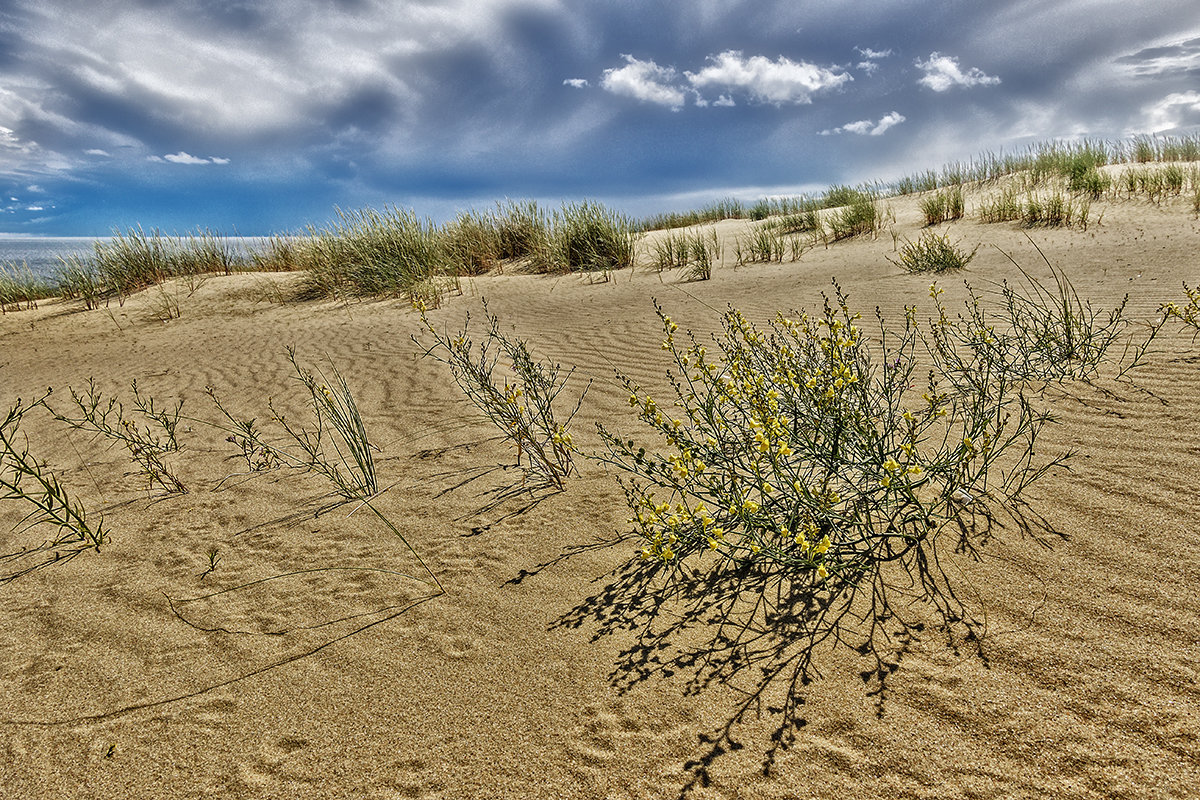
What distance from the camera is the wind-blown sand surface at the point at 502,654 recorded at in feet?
5.35

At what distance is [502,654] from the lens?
215 centimetres

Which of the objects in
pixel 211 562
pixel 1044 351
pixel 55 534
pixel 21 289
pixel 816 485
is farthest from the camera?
pixel 21 289

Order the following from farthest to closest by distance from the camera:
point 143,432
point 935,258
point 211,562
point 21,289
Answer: point 21,289 < point 935,258 < point 143,432 < point 211,562

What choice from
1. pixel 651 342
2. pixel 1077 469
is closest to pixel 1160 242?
pixel 651 342

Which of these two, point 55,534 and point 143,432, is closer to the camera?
point 55,534

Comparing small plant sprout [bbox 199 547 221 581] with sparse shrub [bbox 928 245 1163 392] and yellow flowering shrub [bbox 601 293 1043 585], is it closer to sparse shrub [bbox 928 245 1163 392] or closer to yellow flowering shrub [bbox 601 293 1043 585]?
yellow flowering shrub [bbox 601 293 1043 585]

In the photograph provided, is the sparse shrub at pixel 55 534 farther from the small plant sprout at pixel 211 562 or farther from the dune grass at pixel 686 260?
the dune grass at pixel 686 260

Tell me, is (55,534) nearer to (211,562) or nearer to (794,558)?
(211,562)

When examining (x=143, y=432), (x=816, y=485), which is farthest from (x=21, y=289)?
(x=816, y=485)

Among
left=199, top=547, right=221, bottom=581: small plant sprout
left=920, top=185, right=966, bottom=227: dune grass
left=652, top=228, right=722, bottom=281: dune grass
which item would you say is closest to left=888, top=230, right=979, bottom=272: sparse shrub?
left=652, top=228, right=722, bottom=281: dune grass

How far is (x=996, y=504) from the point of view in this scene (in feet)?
8.45

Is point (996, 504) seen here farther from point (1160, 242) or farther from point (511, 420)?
point (1160, 242)

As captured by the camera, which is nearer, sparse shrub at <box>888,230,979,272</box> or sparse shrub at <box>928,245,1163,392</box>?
sparse shrub at <box>928,245,1163,392</box>

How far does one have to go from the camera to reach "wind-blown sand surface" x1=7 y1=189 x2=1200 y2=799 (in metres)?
1.63
